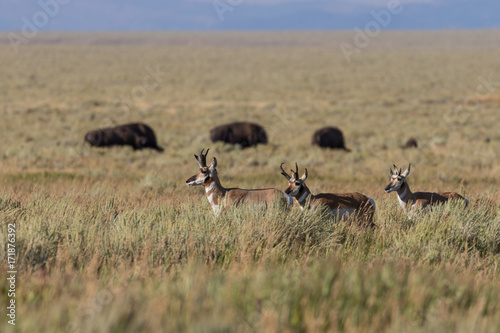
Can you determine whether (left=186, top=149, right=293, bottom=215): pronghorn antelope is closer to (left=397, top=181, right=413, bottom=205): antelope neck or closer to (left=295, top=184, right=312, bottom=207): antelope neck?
(left=295, top=184, right=312, bottom=207): antelope neck

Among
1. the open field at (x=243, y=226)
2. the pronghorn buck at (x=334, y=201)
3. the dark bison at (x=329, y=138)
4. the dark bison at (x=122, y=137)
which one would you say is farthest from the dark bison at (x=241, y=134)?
the pronghorn buck at (x=334, y=201)

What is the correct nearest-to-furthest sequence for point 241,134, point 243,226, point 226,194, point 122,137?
point 243,226, point 226,194, point 122,137, point 241,134

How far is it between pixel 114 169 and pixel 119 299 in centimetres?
1423

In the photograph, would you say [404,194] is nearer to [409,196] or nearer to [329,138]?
[409,196]

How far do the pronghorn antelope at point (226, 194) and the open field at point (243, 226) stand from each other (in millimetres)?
328

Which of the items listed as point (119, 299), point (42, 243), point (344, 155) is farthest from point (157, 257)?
point (344, 155)

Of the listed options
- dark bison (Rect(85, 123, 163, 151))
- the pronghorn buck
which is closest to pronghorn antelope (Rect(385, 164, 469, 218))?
the pronghorn buck

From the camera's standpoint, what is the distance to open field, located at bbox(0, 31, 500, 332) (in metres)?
3.65

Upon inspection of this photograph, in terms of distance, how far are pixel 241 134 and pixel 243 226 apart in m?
18.5

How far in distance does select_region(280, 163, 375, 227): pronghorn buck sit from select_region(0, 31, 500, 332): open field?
1.07ft

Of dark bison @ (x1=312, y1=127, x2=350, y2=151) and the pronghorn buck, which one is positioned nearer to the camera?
the pronghorn buck

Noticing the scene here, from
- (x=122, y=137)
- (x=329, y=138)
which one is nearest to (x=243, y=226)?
(x=329, y=138)

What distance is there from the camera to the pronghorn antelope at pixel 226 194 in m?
7.89

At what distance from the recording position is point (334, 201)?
25.0 feet
